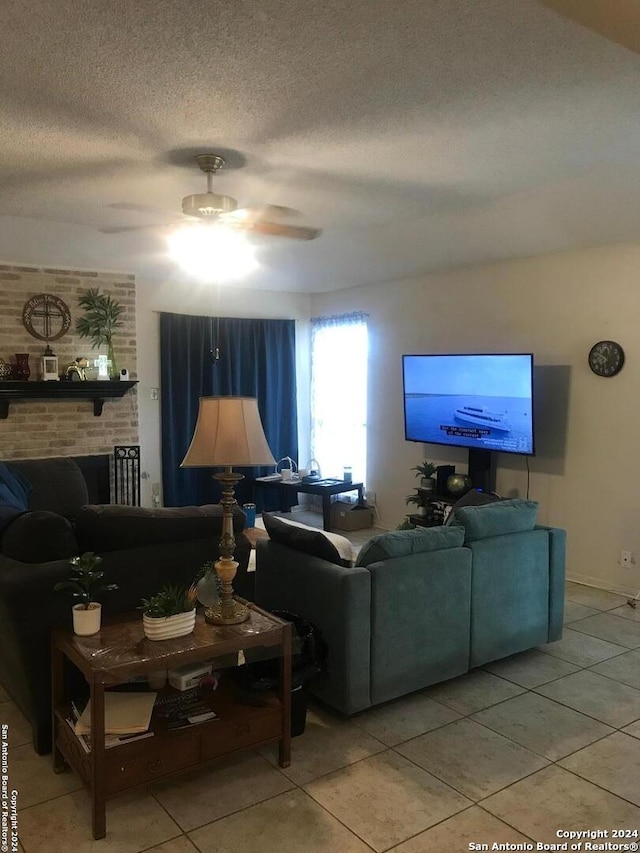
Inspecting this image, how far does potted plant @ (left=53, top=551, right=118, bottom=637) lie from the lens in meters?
2.55

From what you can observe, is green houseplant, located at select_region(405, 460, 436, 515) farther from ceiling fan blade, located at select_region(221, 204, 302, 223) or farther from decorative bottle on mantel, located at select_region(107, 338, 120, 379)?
decorative bottle on mantel, located at select_region(107, 338, 120, 379)

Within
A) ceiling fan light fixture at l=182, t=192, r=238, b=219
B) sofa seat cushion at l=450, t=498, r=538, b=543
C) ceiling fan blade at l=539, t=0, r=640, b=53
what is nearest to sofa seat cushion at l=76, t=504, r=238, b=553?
sofa seat cushion at l=450, t=498, r=538, b=543

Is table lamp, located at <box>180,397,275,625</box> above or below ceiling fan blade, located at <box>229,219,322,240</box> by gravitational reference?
below

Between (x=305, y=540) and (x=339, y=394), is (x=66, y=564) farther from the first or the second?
(x=339, y=394)

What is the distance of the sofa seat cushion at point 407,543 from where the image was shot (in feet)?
10.4

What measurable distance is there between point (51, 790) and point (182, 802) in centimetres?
51

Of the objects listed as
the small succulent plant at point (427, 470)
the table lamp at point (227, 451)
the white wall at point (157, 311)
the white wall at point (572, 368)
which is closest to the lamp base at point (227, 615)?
the table lamp at point (227, 451)

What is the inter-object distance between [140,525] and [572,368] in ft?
11.9

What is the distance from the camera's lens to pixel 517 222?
487 centimetres

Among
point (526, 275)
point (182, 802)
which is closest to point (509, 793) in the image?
point (182, 802)

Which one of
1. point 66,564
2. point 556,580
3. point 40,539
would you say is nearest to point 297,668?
point 66,564

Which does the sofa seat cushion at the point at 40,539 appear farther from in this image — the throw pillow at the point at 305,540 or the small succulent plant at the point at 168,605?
the throw pillow at the point at 305,540

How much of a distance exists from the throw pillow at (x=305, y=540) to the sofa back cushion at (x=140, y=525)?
0.96ft

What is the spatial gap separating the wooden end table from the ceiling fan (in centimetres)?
209
